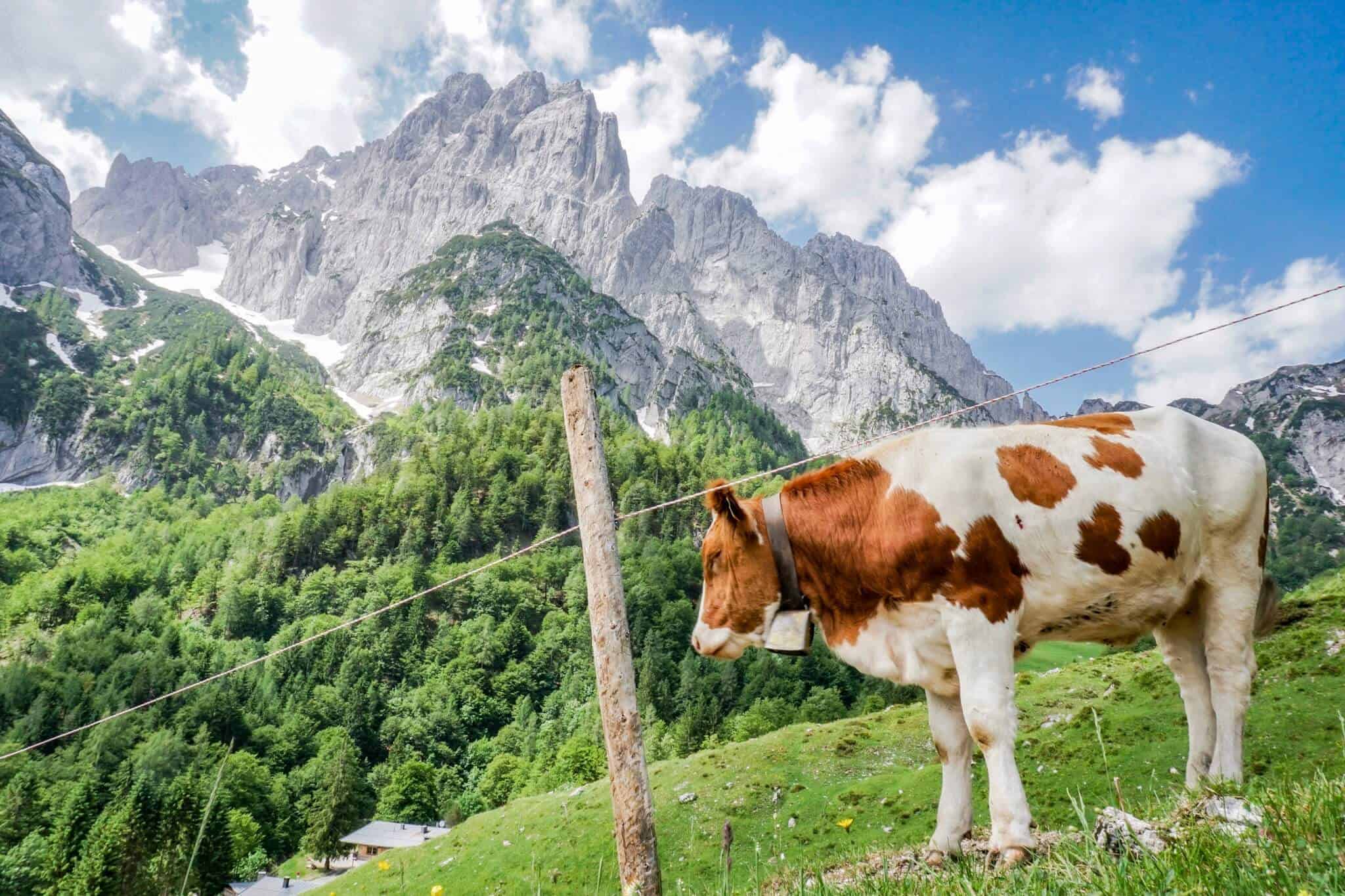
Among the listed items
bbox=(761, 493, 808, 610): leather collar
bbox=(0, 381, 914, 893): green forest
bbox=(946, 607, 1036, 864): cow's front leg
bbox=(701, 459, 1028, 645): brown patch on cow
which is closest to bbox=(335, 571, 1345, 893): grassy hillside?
bbox=(946, 607, 1036, 864): cow's front leg

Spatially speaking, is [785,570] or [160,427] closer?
[785,570]

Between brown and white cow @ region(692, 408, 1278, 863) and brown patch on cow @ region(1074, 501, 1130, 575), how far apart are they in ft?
0.04

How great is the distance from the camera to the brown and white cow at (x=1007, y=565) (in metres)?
5.06

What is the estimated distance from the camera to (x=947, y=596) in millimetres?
5043

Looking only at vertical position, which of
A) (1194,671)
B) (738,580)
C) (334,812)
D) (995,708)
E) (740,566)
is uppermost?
(740,566)

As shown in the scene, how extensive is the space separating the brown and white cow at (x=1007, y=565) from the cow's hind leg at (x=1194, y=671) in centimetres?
1

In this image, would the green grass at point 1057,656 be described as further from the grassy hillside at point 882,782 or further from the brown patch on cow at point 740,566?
the brown patch on cow at point 740,566

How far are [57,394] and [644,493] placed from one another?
155 metres

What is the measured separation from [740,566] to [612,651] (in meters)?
1.62

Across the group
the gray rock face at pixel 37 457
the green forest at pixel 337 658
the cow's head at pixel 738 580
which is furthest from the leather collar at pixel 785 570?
the gray rock face at pixel 37 457

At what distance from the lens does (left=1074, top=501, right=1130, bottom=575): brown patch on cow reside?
17.2ft

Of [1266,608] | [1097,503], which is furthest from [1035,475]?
[1266,608]

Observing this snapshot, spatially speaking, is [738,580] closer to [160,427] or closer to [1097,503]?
[1097,503]

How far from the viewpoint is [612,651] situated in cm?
675
